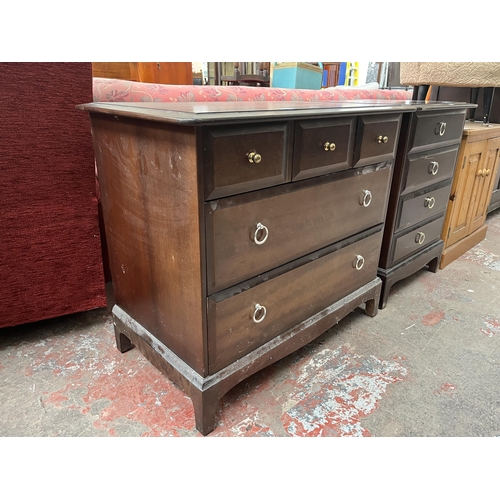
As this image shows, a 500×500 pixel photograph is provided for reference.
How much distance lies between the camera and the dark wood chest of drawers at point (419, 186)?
5.01 ft

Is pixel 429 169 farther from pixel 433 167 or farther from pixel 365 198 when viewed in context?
pixel 365 198

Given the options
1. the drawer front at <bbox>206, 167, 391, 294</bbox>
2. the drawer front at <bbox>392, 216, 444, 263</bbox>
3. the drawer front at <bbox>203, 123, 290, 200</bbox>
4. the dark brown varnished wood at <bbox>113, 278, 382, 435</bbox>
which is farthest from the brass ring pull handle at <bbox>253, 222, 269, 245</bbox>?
the drawer front at <bbox>392, 216, 444, 263</bbox>

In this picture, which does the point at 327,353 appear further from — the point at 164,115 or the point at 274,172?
the point at 164,115

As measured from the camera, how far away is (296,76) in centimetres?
484

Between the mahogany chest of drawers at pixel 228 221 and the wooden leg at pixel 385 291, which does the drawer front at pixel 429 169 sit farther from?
the wooden leg at pixel 385 291

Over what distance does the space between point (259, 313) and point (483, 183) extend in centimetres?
179

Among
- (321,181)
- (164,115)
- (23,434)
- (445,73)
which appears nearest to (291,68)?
(445,73)

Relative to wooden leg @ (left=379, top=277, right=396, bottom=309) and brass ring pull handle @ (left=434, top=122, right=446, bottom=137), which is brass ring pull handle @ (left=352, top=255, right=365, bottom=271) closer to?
wooden leg @ (left=379, top=277, right=396, bottom=309)

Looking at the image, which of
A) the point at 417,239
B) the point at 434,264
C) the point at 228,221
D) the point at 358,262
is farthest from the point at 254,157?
the point at 434,264

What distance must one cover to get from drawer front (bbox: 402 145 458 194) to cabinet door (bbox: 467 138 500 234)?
0.38m

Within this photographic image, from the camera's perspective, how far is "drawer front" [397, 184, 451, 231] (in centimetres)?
166

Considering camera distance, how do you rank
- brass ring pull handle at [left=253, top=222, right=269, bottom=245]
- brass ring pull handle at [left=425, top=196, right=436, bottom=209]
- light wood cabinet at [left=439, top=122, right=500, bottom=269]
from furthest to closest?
1. light wood cabinet at [left=439, top=122, right=500, bottom=269]
2. brass ring pull handle at [left=425, top=196, right=436, bottom=209]
3. brass ring pull handle at [left=253, top=222, right=269, bottom=245]

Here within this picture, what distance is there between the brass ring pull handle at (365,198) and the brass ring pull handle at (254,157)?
1.83 ft

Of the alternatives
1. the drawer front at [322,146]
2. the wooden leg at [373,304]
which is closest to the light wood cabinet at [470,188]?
the wooden leg at [373,304]
